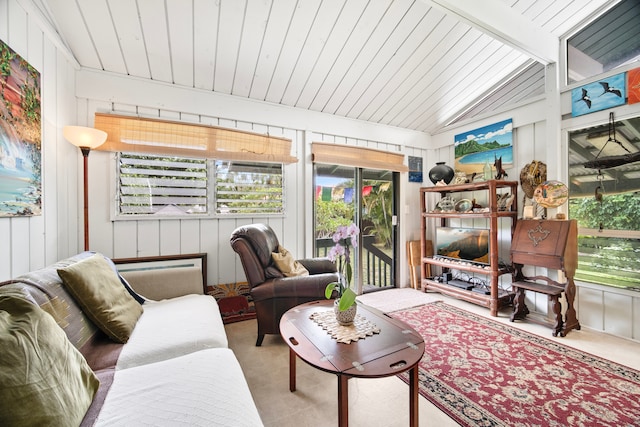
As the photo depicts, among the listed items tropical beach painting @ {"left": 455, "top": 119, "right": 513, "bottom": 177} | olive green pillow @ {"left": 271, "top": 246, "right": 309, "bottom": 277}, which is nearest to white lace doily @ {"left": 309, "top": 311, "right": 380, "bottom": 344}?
olive green pillow @ {"left": 271, "top": 246, "right": 309, "bottom": 277}

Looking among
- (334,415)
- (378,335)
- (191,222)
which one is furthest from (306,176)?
(334,415)

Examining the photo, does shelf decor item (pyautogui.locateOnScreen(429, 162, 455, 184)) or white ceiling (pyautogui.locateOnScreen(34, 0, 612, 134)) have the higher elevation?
white ceiling (pyautogui.locateOnScreen(34, 0, 612, 134))

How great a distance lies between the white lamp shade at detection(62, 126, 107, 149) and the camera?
1.93 meters

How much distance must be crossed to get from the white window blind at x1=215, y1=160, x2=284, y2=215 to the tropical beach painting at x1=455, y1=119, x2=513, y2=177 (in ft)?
8.56

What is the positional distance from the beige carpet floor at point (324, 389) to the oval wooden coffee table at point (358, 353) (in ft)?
0.49

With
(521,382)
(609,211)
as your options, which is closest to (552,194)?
(609,211)

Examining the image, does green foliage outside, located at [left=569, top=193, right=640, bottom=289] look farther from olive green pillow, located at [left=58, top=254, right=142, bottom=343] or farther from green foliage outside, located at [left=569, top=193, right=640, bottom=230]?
olive green pillow, located at [left=58, top=254, right=142, bottom=343]

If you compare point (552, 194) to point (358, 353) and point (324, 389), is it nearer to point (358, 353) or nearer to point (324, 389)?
point (358, 353)

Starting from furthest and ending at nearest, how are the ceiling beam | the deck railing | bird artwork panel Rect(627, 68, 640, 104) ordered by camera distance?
the deck railing < bird artwork panel Rect(627, 68, 640, 104) < the ceiling beam

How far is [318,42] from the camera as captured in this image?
2393mm

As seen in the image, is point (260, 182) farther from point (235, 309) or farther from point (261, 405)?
point (261, 405)

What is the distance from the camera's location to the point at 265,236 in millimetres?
2473

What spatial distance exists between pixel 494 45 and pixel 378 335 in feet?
10.2

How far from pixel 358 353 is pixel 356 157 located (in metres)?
2.72
